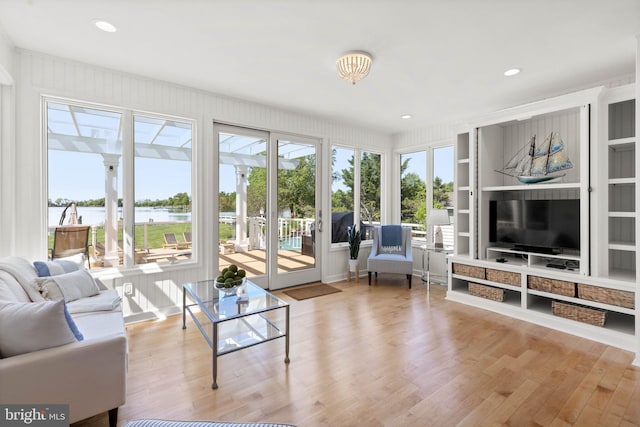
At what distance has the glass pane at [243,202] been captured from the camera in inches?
156

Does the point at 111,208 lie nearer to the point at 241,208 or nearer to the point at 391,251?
the point at 241,208

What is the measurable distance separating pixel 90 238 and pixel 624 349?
17.2 feet

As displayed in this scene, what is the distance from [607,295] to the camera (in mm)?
2746

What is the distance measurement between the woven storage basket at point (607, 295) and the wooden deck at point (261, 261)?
3334 mm

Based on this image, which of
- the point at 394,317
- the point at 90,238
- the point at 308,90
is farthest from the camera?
the point at 308,90

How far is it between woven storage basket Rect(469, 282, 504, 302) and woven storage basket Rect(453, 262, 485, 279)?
4.7 inches

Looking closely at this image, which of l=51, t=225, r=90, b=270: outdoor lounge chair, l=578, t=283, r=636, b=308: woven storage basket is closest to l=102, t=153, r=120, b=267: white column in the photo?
l=51, t=225, r=90, b=270: outdoor lounge chair

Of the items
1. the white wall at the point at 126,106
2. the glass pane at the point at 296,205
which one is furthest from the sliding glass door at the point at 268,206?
the white wall at the point at 126,106

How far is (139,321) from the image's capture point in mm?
3227

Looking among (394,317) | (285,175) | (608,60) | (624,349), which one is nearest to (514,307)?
(624,349)

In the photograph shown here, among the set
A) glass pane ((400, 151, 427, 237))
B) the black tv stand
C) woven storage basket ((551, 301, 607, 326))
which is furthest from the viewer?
glass pane ((400, 151, 427, 237))

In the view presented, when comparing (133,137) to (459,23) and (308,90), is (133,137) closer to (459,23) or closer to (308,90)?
(308,90)

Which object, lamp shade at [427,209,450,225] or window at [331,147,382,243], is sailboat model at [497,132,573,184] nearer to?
lamp shade at [427,209,450,225]

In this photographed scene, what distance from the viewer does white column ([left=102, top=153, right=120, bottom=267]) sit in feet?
10.5
